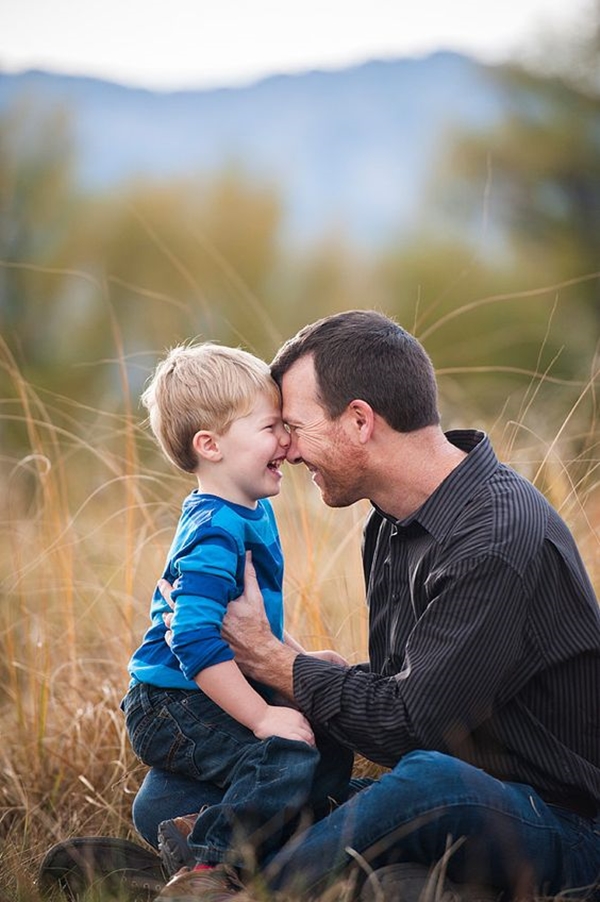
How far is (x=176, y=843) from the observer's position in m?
2.98

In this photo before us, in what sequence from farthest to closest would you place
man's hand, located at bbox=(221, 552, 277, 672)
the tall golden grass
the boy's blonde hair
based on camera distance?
the tall golden grass → the boy's blonde hair → man's hand, located at bbox=(221, 552, 277, 672)

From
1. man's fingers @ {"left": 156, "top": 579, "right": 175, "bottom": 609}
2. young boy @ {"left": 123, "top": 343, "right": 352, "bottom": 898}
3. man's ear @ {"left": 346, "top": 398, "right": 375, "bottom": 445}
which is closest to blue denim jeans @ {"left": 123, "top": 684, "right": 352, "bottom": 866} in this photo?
young boy @ {"left": 123, "top": 343, "right": 352, "bottom": 898}

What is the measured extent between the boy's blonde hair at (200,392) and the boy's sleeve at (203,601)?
32 cm

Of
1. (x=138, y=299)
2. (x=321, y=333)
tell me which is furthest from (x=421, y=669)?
(x=138, y=299)

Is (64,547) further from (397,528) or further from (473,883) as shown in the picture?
(473,883)

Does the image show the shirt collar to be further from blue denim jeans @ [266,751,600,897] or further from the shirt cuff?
blue denim jeans @ [266,751,600,897]

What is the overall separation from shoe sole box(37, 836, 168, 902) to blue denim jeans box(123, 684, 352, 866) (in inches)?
7.8

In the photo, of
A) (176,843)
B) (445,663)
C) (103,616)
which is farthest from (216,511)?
(103,616)

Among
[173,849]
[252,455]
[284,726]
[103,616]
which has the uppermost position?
[252,455]

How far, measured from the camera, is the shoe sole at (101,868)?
3170mm

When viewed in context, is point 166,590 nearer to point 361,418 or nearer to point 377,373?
point 361,418

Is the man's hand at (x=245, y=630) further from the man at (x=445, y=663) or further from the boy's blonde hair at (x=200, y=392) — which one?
the boy's blonde hair at (x=200, y=392)

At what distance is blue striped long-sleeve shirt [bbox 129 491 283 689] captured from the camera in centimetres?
296

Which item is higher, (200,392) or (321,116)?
(200,392)
